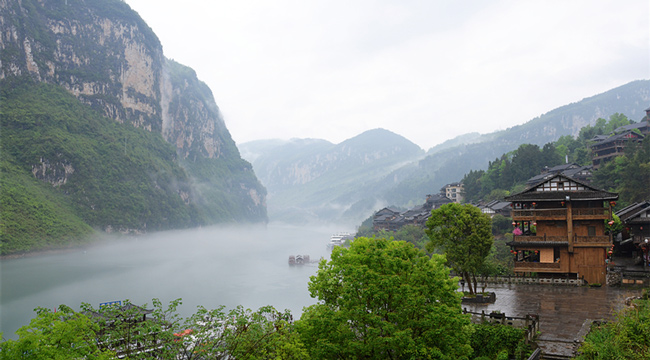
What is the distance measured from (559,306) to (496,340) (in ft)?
31.8

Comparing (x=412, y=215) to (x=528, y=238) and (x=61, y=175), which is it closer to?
(x=528, y=238)

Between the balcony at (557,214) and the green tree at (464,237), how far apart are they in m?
8.20

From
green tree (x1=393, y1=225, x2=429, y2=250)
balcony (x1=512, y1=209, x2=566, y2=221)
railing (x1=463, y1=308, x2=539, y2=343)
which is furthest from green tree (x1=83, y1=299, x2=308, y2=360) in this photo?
green tree (x1=393, y1=225, x2=429, y2=250)

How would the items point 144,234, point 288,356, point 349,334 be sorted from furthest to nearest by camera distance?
point 144,234
point 349,334
point 288,356

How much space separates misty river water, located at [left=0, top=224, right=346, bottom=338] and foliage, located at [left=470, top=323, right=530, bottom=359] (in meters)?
50.6

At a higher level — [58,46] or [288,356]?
[58,46]

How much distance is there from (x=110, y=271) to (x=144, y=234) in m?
70.1

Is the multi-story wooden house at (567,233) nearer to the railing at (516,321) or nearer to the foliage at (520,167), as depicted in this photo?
the railing at (516,321)

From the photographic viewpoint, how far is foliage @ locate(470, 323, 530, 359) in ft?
76.8

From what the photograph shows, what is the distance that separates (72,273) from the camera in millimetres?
104938

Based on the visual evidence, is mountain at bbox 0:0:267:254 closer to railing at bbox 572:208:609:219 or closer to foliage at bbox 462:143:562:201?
foliage at bbox 462:143:562:201

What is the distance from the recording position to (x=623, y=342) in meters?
17.3

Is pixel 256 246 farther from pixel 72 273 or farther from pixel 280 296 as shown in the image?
pixel 280 296

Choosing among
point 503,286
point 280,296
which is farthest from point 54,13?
point 503,286
